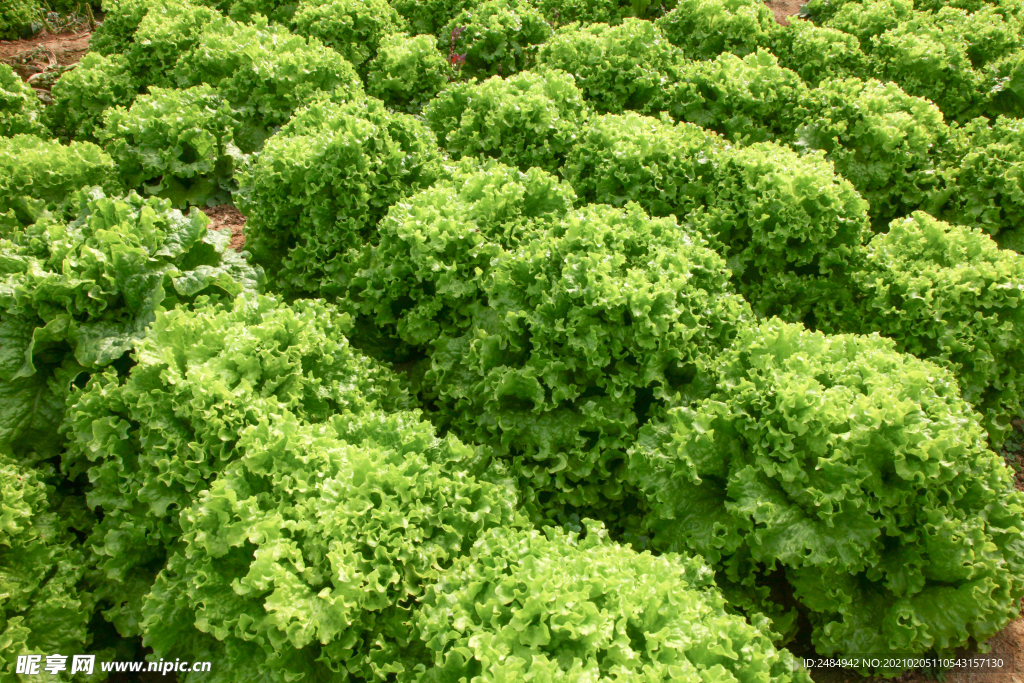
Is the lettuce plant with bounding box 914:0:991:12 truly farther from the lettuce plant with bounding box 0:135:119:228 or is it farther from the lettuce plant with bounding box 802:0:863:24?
the lettuce plant with bounding box 0:135:119:228

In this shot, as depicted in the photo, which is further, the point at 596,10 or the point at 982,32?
the point at 596,10

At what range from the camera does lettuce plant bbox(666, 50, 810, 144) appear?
8.52 m

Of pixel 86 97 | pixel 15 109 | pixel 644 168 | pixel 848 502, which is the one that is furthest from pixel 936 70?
pixel 15 109

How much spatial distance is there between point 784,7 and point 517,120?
10.1 meters

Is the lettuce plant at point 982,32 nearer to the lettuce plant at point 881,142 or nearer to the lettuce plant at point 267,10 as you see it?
the lettuce plant at point 881,142

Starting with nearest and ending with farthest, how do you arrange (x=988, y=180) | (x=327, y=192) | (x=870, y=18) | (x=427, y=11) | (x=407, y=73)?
(x=327, y=192), (x=988, y=180), (x=407, y=73), (x=870, y=18), (x=427, y=11)

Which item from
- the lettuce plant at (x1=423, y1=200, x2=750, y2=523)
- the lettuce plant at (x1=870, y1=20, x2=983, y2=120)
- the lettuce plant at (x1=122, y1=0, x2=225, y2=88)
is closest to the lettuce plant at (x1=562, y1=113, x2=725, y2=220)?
the lettuce plant at (x1=423, y1=200, x2=750, y2=523)

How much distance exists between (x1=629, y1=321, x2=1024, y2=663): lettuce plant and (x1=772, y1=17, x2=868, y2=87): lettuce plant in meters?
6.39

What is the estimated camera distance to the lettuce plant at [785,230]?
6.53 meters

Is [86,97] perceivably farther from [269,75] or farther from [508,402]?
[508,402]

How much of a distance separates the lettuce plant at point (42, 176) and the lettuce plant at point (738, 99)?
6.75 metres

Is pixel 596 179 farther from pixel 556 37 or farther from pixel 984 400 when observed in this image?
pixel 984 400

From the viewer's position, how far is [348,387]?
5230 mm

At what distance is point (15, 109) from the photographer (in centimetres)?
891
